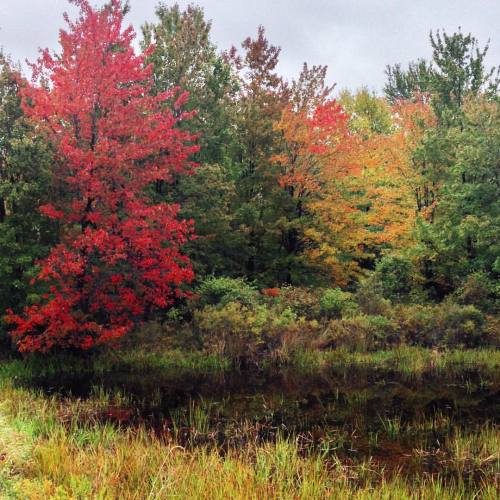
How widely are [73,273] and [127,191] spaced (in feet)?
10.5

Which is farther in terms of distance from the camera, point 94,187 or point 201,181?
point 201,181

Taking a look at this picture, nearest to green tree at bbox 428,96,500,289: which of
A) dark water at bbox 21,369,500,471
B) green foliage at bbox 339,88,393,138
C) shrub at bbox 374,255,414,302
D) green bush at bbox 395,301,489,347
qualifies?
shrub at bbox 374,255,414,302

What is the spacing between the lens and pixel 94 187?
582 inches

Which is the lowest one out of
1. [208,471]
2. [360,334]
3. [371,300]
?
[208,471]

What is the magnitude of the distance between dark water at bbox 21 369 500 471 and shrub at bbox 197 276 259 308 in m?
3.87

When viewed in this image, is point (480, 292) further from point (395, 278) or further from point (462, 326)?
point (395, 278)

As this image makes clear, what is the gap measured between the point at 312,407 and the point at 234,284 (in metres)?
8.76

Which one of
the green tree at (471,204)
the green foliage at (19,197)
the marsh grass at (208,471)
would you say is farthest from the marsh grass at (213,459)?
the green tree at (471,204)

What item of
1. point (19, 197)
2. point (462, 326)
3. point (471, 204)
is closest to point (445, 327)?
point (462, 326)

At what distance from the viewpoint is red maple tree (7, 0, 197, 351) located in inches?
583

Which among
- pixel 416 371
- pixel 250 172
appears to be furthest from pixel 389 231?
pixel 416 371

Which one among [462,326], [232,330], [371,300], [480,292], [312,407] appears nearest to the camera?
[312,407]

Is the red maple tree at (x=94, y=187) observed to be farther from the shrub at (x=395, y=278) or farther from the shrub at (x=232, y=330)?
the shrub at (x=395, y=278)

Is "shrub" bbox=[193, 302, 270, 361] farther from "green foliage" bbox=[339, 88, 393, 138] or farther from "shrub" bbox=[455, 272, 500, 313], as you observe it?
"green foliage" bbox=[339, 88, 393, 138]
